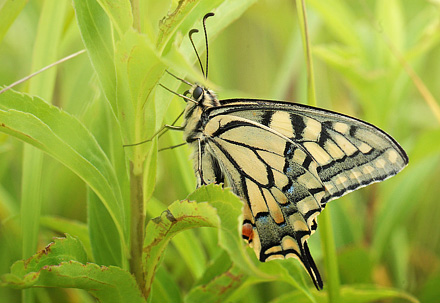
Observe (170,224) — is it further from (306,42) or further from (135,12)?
(306,42)

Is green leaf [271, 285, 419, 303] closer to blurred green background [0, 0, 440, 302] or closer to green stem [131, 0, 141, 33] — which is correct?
blurred green background [0, 0, 440, 302]

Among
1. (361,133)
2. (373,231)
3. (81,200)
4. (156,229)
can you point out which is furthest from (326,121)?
(81,200)

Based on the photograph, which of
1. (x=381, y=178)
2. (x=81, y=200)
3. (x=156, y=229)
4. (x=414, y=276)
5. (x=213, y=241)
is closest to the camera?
(x=156, y=229)

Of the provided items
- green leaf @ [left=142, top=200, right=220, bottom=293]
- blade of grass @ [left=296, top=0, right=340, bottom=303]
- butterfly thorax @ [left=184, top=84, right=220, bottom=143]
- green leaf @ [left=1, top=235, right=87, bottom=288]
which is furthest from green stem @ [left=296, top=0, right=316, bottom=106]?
green leaf @ [left=1, top=235, right=87, bottom=288]

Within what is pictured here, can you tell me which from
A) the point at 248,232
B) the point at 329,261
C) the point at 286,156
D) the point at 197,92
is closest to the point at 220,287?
the point at 248,232

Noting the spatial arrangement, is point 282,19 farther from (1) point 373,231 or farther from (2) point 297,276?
(2) point 297,276

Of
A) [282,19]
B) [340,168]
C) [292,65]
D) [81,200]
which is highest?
[282,19]

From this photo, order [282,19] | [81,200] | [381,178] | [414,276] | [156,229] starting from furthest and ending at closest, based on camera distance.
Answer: [282,19] → [414,276] → [81,200] → [381,178] → [156,229]
